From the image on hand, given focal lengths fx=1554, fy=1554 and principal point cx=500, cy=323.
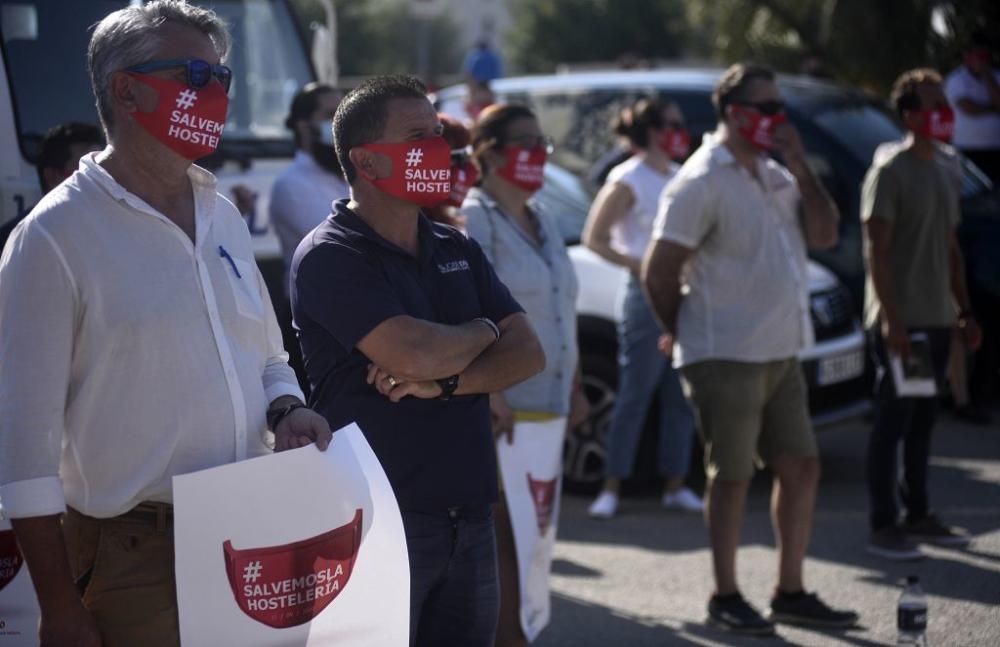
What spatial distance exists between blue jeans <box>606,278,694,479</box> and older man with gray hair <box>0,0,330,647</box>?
15.9 feet

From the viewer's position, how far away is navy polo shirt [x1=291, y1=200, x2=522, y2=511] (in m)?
3.62

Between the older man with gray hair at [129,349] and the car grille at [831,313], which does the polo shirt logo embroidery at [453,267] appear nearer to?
the older man with gray hair at [129,349]

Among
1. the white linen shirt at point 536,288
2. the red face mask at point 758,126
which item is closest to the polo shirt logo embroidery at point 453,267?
the white linen shirt at point 536,288

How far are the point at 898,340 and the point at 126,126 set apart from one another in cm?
448

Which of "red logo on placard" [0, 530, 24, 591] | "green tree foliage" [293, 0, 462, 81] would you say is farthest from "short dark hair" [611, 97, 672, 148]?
"green tree foliage" [293, 0, 462, 81]

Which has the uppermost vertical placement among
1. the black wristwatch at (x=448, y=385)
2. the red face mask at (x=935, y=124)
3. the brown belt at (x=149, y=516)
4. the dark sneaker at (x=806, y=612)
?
the red face mask at (x=935, y=124)

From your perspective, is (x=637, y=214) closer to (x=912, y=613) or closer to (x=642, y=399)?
(x=642, y=399)

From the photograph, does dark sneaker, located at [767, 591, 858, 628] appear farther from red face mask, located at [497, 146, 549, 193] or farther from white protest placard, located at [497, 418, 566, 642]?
red face mask, located at [497, 146, 549, 193]

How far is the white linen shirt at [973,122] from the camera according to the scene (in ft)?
38.9

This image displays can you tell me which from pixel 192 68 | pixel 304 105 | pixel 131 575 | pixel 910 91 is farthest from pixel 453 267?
pixel 910 91

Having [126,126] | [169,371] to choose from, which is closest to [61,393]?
[169,371]

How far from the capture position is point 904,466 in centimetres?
716

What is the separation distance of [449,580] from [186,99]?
132cm

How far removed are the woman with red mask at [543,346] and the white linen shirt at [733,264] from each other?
0.62 meters
